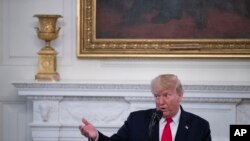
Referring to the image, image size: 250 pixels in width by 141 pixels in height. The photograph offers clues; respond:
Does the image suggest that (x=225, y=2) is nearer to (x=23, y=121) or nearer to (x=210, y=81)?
(x=210, y=81)

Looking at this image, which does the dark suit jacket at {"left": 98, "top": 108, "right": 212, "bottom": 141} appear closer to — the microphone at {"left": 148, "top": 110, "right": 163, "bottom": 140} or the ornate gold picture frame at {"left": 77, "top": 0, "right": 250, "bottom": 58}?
the microphone at {"left": 148, "top": 110, "right": 163, "bottom": 140}

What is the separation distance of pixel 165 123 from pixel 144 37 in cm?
287

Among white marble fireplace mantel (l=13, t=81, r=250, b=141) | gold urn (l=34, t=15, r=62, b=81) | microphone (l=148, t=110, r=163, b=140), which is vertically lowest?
white marble fireplace mantel (l=13, t=81, r=250, b=141)

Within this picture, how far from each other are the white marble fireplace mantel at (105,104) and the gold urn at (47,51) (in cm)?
17

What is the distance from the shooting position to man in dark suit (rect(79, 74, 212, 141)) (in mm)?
3832

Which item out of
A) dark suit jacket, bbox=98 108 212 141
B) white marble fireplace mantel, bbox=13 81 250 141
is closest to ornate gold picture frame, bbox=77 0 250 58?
white marble fireplace mantel, bbox=13 81 250 141

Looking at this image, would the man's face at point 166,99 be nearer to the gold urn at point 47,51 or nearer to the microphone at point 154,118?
the microphone at point 154,118

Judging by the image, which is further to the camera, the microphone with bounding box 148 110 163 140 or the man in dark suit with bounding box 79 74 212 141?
the man in dark suit with bounding box 79 74 212 141

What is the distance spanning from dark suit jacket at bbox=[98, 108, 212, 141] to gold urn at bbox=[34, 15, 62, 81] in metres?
2.58

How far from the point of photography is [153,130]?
149 inches

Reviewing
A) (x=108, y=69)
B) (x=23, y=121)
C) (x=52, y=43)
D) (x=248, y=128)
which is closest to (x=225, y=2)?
(x=108, y=69)

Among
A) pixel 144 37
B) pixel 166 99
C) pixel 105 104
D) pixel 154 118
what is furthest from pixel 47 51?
pixel 154 118

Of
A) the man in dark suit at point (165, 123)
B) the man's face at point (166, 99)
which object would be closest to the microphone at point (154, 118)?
the man in dark suit at point (165, 123)

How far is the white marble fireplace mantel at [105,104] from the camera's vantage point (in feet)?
20.7
